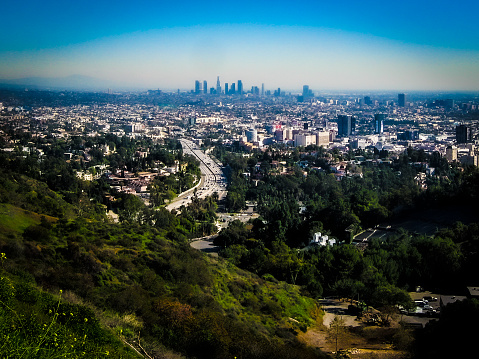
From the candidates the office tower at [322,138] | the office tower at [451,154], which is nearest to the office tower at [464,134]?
the office tower at [451,154]

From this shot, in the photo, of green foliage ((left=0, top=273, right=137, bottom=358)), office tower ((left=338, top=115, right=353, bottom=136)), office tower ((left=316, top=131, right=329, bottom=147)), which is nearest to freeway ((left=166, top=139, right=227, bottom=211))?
office tower ((left=316, top=131, right=329, bottom=147))

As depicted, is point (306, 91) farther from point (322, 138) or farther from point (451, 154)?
point (451, 154)

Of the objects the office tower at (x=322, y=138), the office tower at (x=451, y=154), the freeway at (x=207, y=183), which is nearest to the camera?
the freeway at (x=207, y=183)

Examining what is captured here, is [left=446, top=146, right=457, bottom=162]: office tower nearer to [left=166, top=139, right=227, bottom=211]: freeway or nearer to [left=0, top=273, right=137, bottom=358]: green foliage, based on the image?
[left=166, top=139, right=227, bottom=211]: freeway

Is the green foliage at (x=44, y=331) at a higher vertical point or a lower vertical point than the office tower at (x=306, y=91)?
lower

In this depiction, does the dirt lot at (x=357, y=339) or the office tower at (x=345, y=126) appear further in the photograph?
the office tower at (x=345, y=126)

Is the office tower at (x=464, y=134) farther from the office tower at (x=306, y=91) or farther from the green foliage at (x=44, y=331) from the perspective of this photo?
the office tower at (x=306, y=91)

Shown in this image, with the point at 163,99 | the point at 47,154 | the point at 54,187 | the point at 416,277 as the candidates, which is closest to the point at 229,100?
the point at 163,99

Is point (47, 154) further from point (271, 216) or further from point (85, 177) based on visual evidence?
point (271, 216)

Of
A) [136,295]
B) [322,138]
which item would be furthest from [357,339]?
[322,138]
